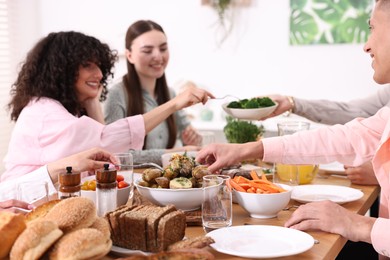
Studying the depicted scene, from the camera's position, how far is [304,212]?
4.80 feet

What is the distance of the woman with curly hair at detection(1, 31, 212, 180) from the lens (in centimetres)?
226

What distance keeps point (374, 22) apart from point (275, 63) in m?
2.95

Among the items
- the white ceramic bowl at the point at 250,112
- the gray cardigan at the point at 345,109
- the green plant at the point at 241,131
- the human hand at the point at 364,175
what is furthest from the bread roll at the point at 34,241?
the gray cardigan at the point at 345,109

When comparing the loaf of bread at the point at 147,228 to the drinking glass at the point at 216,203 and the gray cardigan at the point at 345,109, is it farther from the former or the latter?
the gray cardigan at the point at 345,109

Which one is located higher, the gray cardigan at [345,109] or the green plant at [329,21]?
the green plant at [329,21]

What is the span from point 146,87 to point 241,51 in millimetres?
1462

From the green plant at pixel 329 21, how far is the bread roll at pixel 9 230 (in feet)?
12.0

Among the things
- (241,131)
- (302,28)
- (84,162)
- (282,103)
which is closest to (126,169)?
(84,162)

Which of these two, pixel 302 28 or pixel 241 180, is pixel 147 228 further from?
pixel 302 28

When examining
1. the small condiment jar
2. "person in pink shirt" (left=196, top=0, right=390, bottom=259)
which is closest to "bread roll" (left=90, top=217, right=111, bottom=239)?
the small condiment jar

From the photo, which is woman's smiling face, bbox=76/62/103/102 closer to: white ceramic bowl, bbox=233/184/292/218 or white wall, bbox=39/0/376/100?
white ceramic bowl, bbox=233/184/292/218

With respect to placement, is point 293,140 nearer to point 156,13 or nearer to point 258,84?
point 258,84

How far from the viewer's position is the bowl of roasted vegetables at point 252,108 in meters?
2.43

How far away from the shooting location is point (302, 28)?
4.40 metres
